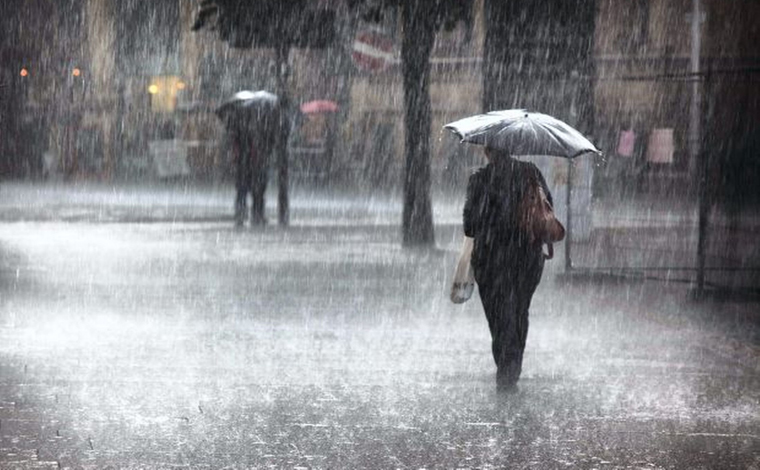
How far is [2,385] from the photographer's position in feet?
28.2

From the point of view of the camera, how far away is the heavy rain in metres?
7.42

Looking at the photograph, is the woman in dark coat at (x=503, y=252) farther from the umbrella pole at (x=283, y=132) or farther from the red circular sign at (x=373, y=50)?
the umbrella pole at (x=283, y=132)

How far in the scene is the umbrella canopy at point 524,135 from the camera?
8453 millimetres

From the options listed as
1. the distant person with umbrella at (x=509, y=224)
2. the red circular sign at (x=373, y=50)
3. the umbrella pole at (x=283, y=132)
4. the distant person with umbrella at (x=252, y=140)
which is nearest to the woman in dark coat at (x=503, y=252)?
the distant person with umbrella at (x=509, y=224)

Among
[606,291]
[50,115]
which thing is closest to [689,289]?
[606,291]

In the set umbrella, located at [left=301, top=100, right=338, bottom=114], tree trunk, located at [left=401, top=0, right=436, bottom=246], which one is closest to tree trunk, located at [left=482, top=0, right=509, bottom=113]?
tree trunk, located at [left=401, top=0, right=436, bottom=246]

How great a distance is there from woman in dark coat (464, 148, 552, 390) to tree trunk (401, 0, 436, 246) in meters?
8.31

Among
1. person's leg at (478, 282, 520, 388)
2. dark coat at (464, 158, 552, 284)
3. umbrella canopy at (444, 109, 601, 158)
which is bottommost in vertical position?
person's leg at (478, 282, 520, 388)

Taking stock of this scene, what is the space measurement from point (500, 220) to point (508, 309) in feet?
1.73

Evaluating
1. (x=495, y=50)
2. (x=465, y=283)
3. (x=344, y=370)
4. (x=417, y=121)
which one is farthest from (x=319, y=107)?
(x=465, y=283)

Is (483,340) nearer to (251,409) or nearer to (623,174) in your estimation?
(251,409)

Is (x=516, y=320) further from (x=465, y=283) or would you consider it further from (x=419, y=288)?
(x=419, y=288)

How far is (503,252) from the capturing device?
8.56 metres

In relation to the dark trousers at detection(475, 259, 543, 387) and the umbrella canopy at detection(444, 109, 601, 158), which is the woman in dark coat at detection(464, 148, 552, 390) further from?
the umbrella canopy at detection(444, 109, 601, 158)
